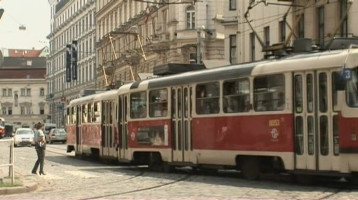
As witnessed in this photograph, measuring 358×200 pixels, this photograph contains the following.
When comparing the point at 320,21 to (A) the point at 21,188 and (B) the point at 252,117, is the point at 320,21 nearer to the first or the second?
(B) the point at 252,117

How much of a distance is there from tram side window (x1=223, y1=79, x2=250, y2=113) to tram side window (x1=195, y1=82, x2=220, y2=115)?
0.34 meters

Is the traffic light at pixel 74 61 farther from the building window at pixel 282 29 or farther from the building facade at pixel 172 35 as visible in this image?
the building window at pixel 282 29

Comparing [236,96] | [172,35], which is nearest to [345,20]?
[236,96]

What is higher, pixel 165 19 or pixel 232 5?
pixel 165 19

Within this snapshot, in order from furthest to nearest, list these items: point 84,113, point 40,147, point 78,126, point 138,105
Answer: point 78,126
point 84,113
point 138,105
point 40,147

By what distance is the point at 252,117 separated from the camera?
54.3ft

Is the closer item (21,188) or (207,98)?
(21,188)

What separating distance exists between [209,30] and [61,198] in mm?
41526

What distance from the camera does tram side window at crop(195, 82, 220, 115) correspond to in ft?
58.7

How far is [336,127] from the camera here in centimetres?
1439

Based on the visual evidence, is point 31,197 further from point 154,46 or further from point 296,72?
point 154,46

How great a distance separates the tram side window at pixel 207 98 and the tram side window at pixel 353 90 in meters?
4.20

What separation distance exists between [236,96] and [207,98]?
4.43 feet

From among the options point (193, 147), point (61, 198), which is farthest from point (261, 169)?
point (61, 198)
